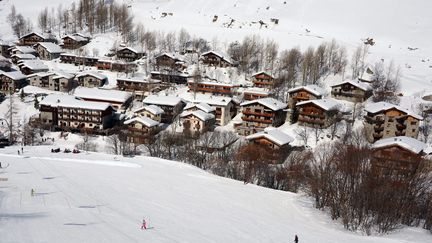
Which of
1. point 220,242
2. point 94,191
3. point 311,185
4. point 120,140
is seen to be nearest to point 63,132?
point 120,140

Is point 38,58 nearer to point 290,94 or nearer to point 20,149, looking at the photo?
point 20,149

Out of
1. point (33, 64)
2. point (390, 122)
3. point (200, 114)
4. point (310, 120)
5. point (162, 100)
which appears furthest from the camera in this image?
point (33, 64)

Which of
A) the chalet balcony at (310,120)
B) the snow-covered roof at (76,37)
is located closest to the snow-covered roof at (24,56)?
the snow-covered roof at (76,37)

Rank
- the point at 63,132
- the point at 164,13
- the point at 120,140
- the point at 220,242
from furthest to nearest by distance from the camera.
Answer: the point at 164,13 < the point at 63,132 < the point at 120,140 < the point at 220,242

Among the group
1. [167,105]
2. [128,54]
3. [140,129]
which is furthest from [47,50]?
[140,129]

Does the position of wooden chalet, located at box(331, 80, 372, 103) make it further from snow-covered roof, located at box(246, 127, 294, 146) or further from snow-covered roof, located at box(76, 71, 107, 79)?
snow-covered roof, located at box(76, 71, 107, 79)

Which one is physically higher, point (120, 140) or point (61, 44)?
point (61, 44)

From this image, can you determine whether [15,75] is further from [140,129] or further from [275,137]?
[275,137]
